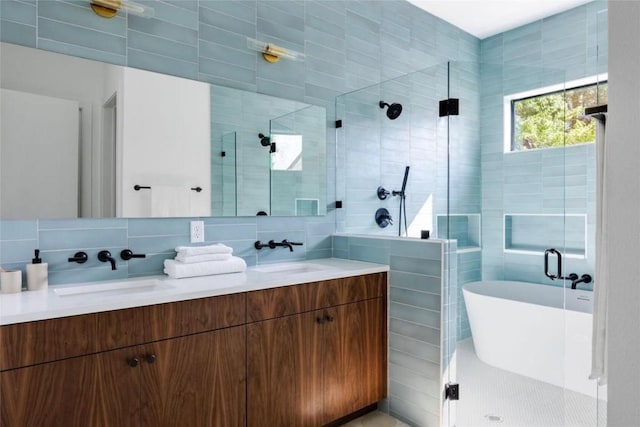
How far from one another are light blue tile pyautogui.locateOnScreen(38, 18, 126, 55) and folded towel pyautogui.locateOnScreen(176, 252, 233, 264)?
1.09m

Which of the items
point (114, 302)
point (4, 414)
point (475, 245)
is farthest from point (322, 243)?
point (4, 414)

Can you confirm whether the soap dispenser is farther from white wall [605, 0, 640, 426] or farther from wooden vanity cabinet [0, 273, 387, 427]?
white wall [605, 0, 640, 426]

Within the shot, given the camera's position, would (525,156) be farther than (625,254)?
Yes

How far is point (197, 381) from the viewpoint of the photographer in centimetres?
170

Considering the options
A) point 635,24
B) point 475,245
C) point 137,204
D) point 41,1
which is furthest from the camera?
point 475,245

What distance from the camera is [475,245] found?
7.43ft

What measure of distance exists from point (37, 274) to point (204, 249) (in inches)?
28.9

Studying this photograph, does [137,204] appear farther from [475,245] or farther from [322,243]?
[475,245]

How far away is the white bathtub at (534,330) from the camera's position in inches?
80.4

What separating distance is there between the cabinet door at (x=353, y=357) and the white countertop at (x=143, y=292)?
0.23m

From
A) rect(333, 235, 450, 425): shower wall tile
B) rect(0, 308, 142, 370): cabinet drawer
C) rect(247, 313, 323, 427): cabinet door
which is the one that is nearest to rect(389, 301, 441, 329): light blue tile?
rect(333, 235, 450, 425): shower wall tile

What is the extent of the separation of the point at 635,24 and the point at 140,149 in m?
2.06

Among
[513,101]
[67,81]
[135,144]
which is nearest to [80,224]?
[135,144]

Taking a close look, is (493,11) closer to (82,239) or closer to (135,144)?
(135,144)
